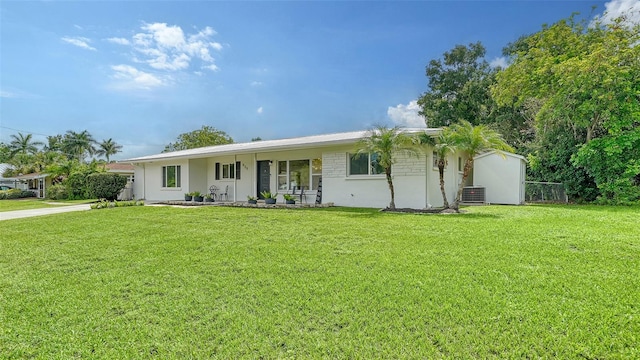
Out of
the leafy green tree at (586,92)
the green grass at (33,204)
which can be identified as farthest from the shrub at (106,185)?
the leafy green tree at (586,92)

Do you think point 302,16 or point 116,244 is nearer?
point 116,244

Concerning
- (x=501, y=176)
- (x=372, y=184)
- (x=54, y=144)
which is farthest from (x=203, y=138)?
(x=54, y=144)

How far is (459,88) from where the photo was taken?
2773cm

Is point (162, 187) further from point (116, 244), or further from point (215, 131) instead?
point (215, 131)

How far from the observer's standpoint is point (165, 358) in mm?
2566

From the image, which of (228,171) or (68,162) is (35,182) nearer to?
(68,162)

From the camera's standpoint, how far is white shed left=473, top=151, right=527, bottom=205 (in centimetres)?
1446

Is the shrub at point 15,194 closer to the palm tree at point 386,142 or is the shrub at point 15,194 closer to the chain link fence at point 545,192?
the palm tree at point 386,142

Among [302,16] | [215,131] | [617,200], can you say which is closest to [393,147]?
[302,16]

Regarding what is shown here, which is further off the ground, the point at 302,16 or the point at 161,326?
the point at 302,16

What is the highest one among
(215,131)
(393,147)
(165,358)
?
(215,131)

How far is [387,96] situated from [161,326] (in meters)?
23.7

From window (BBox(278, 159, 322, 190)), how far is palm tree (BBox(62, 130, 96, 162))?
169 ft

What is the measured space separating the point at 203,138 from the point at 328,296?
3842cm
